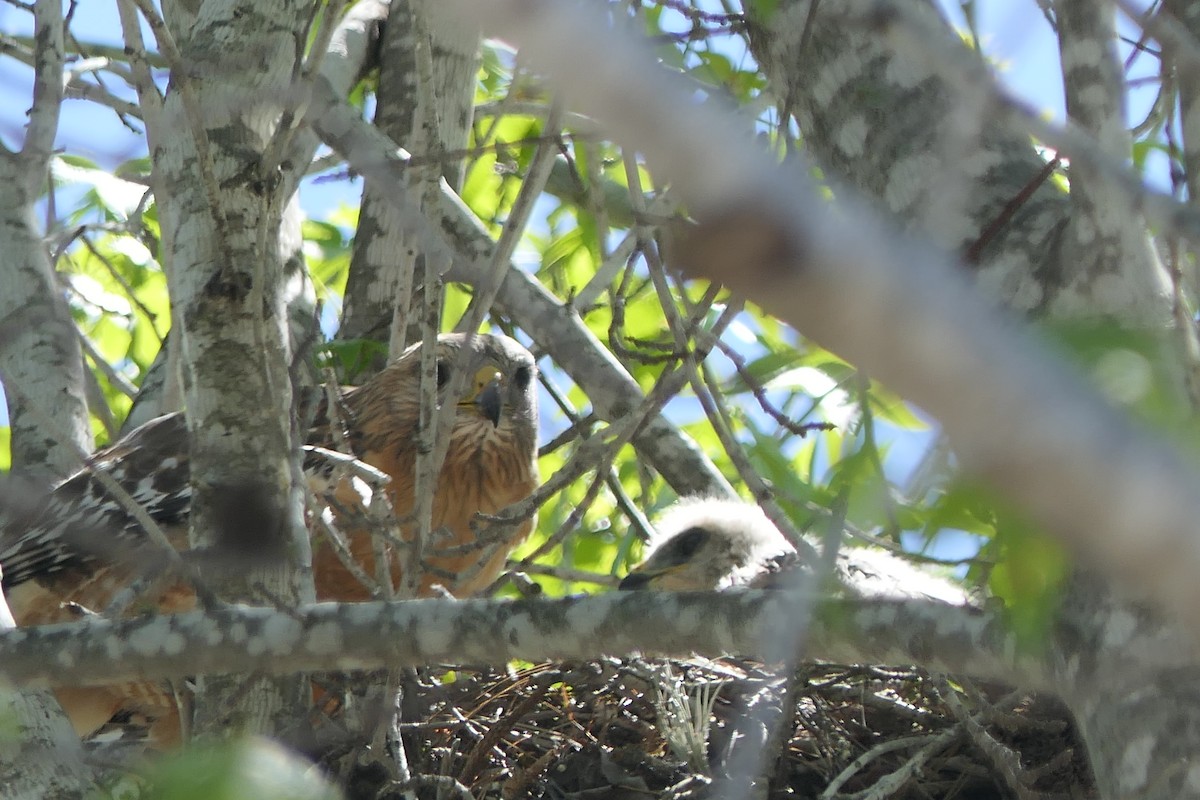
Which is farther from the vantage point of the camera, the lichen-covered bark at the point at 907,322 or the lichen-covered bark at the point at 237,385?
the lichen-covered bark at the point at 237,385

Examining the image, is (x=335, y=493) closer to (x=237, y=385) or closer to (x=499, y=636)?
(x=237, y=385)

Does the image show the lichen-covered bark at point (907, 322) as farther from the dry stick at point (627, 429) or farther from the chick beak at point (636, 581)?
the chick beak at point (636, 581)

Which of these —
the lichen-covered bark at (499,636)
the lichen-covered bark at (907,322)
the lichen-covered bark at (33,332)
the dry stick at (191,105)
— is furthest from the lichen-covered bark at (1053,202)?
the lichen-covered bark at (33,332)

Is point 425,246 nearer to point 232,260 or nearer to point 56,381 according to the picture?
point 232,260

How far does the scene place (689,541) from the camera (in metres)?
5.26

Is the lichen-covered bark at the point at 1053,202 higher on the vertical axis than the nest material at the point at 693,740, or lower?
higher

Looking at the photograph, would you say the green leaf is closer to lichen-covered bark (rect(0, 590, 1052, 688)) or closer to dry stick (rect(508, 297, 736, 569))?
lichen-covered bark (rect(0, 590, 1052, 688))

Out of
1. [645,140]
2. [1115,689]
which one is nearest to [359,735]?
[1115,689]

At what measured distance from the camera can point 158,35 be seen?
284cm

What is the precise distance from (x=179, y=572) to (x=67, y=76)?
3.00 m

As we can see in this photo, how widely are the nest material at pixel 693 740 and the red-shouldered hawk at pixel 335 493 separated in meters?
0.45

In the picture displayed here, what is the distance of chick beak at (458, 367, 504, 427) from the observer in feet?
19.8

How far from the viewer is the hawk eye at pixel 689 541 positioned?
522cm

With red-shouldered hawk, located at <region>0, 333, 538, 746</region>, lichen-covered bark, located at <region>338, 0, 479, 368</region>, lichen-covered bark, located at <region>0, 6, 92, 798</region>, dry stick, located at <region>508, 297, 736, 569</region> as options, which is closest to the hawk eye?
red-shouldered hawk, located at <region>0, 333, 538, 746</region>
